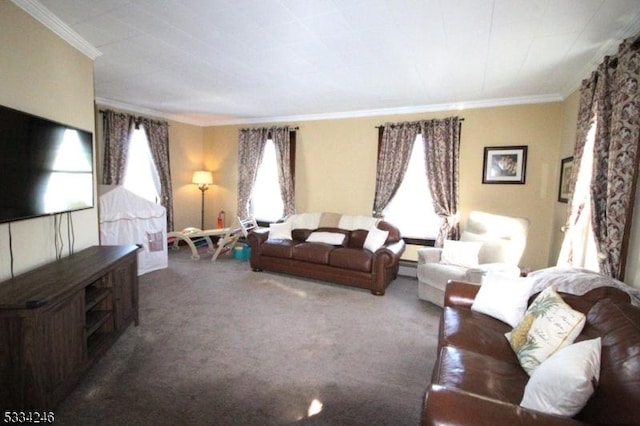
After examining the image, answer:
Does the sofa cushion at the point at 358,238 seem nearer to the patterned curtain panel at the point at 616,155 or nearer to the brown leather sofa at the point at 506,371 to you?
the brown leather sofa at the point at 506,371

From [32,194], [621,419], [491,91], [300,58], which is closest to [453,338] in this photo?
[621,419]

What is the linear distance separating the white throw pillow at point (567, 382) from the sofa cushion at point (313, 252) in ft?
10.1

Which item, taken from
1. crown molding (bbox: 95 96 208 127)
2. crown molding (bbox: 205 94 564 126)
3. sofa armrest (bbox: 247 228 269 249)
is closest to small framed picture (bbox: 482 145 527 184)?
crown molding (bbox: 205 94 564 126)

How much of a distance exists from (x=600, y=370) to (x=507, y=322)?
35.7 inches

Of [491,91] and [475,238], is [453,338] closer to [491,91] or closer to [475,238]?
[475,238]

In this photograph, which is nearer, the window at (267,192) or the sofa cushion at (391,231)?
the sofa cushion at (391,231)

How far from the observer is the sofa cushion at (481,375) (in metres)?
1.46

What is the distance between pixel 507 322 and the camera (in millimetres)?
2154

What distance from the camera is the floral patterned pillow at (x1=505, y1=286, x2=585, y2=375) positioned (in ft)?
5.25

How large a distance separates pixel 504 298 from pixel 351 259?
6.72ft

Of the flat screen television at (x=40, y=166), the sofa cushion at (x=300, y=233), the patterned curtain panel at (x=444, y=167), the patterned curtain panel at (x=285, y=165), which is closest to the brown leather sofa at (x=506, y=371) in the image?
the patterned curtain panel at (x=444, y=167)

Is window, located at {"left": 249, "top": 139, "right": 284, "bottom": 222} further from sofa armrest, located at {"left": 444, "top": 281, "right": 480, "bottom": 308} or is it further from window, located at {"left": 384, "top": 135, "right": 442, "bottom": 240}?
sofa armrest, located at {"left": 444, "top": 281, "right": 480, "bottom": 308}

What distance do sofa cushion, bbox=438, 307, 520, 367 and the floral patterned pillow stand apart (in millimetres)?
69

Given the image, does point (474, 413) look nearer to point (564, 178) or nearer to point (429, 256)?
point (429, 256)
